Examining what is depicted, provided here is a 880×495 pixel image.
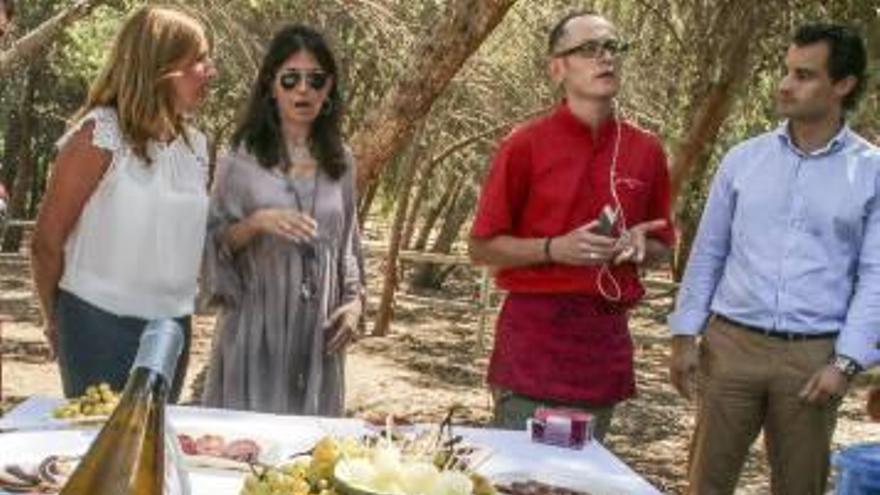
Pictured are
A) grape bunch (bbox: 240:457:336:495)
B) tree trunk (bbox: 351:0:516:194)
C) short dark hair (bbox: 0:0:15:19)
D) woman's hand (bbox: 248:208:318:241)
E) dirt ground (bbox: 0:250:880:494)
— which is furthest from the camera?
dirt ground (bbox: 0:250:880:494)

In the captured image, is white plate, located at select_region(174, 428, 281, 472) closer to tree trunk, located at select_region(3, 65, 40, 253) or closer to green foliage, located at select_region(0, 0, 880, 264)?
green foliage, located at select_region(0, 0, 880, 264)

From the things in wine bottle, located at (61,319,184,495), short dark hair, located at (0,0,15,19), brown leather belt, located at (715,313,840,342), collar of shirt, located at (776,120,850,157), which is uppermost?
short dark hair, located at (0,0,15,19)

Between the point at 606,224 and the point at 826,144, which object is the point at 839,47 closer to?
the point at 826,144

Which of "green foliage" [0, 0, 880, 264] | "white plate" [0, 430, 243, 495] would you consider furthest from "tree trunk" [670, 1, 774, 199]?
"white plate" [0, 430, 243, 495]

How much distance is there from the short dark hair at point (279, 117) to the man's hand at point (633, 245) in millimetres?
901

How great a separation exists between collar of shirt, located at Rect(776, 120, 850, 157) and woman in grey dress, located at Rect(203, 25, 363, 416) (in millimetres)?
1463

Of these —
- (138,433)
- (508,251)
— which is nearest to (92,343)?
(508,251)

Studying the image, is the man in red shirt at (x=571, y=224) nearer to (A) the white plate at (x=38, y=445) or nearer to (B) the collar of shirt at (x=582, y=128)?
(B) the collar of shirt at (x=582, y=128)

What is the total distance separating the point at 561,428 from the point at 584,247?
2.16 ft

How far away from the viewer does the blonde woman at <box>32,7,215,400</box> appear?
3574 millimetres

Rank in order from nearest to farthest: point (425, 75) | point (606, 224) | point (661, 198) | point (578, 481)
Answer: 1. point (578, 481)
2. point (606, 224)
3. point (661, 198)
4. point (425, 75)

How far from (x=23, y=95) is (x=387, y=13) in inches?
700

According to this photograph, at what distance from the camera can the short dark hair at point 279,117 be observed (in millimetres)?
3959

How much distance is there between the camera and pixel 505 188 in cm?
399
